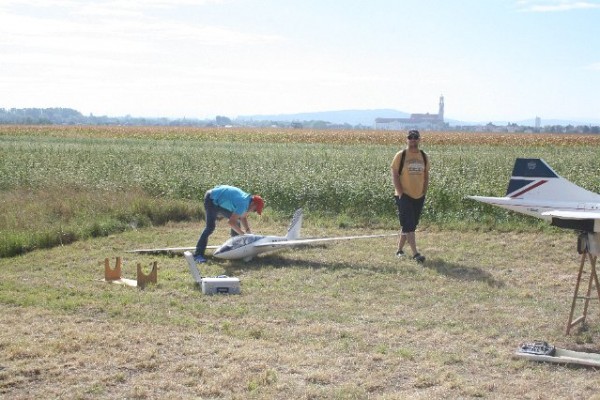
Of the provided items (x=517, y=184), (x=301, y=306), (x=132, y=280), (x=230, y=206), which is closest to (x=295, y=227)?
(x=230, y=206)

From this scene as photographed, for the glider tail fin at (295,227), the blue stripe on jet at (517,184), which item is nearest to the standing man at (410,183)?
the blue stripe on jet at (517,184)

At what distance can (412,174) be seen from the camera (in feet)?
34.8

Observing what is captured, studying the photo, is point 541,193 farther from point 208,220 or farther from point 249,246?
point 208,220

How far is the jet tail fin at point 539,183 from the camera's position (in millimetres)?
9367

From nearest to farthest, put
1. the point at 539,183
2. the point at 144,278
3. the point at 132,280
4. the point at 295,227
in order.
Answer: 1. the point at 144,278
2. the point at 132,280
3. the point at 539,183
4. the point at 295,227

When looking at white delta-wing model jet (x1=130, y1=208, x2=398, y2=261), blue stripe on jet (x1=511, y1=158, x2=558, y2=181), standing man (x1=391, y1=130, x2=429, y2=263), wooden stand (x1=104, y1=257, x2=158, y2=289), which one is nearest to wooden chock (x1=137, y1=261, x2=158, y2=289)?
wooden stand (x1=104, y1=257, x2=158, y2=289)

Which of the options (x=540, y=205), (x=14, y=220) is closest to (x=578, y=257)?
(x=540, y=205)

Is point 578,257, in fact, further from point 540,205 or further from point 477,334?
point 477,334

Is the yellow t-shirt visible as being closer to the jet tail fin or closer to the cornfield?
the jet tail fin

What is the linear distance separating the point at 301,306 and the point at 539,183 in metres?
3.79

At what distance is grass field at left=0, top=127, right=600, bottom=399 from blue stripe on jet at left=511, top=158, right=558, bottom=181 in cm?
140

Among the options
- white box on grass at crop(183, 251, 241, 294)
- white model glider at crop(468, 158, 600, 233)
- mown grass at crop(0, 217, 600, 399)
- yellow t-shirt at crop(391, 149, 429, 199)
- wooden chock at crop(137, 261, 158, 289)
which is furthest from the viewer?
yellow t-shirt at crop(391, 149, 429, 199)

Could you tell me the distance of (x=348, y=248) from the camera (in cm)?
1161

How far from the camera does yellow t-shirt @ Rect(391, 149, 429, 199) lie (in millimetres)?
10617
